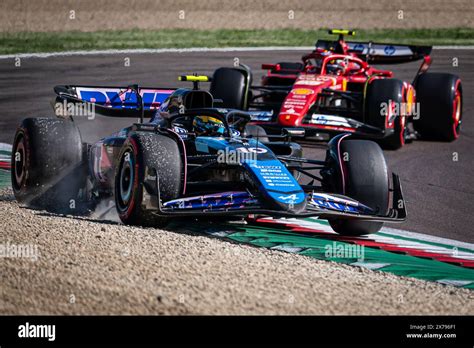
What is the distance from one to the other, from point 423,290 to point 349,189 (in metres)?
1.96

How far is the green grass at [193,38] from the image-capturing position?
2816 cm

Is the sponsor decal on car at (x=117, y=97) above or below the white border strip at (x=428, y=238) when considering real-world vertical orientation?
above

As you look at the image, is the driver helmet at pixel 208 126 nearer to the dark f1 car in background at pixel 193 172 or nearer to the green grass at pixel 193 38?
the dark f1 car in background at pixel 193 172

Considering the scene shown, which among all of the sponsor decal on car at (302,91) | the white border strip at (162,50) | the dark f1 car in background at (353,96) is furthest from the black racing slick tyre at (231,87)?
the white border strip at (162,50)

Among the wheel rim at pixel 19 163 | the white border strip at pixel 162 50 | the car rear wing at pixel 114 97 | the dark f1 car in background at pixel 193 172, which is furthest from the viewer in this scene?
the white border strip at pixel 162 50

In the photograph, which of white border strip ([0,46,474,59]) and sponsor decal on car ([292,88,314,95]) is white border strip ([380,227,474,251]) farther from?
white border strip ([0,46,474,59])

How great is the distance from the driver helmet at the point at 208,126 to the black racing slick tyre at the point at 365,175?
4.60 ft

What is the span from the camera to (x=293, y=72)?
17.4 meters

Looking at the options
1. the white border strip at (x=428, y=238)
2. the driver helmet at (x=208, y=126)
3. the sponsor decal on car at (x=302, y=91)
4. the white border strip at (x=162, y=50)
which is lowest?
the white border strip at (x=428, y=238)

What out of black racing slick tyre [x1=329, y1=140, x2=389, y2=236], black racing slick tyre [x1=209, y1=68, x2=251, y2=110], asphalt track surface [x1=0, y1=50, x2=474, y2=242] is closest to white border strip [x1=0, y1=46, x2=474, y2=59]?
asphalt track surface [x1=0, y1=50, x2=474, y2=242]

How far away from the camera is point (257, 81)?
22.2 meters

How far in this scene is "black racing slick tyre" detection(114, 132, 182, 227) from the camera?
893 cm

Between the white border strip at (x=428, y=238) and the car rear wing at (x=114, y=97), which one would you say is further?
the car rear wing at (x=114, y=97)
